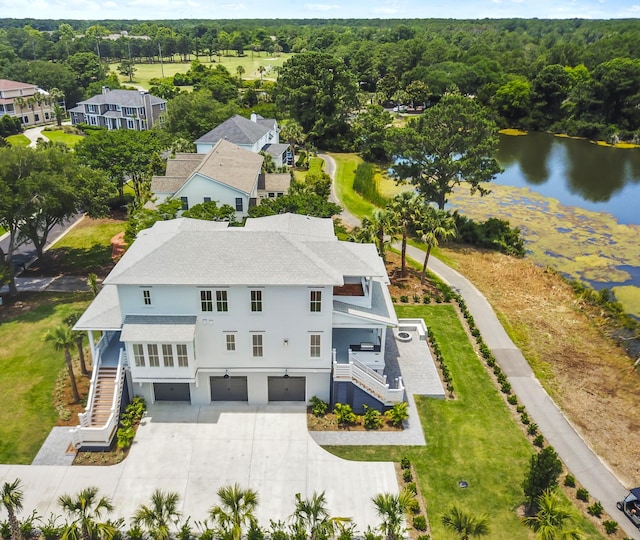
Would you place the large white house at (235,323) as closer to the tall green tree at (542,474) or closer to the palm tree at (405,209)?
the tall green tree at (542,474)

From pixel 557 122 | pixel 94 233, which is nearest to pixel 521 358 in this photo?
pixel 94 233

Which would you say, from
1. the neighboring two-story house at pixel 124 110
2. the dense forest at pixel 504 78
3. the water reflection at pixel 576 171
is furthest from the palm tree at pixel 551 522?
the neighboring two-story house at pixel 124 110

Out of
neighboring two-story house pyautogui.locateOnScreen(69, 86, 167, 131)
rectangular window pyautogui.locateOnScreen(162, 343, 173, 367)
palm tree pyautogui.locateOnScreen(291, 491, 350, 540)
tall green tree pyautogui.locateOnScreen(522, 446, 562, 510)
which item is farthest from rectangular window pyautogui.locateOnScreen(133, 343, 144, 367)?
neighboring two-story house pyautogui.locateOnScreen(69, 86, 167, 131)

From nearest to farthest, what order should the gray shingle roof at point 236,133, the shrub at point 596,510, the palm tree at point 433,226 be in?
the shrub at point 596,510 < the palm tree at point 433,226 < the gray shingle roof at point 236,133

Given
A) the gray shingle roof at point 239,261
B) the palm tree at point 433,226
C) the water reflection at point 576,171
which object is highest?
the gray shingle roof at point 239,261

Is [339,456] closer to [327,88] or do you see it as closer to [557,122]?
[327,88]

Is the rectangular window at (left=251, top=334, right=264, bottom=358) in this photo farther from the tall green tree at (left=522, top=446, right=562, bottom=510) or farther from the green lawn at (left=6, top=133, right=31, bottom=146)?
the green lawn at (left=6, top=133, right=31, bottom=146)
